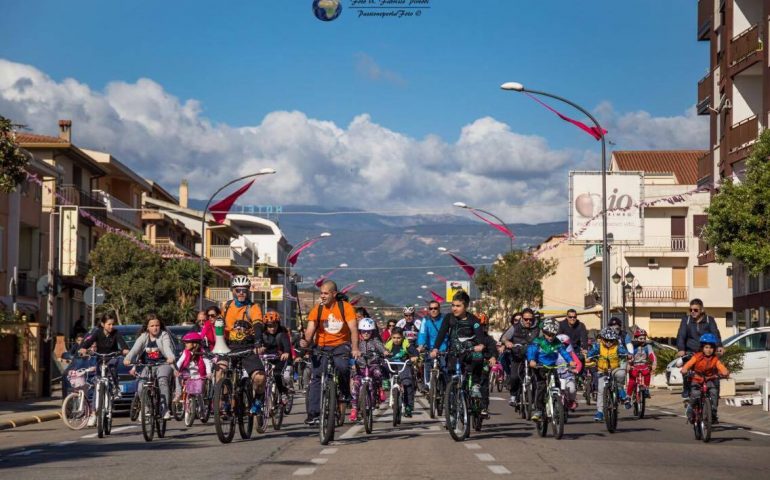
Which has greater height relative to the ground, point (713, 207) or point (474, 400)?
point (713, 207)

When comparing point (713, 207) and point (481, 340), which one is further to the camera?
point (713, 207)

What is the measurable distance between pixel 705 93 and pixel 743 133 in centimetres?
743

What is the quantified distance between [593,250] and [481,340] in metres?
71.5

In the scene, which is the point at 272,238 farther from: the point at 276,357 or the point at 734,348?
the point at 276,357

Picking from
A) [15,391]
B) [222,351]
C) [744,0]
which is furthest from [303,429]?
[744,0]

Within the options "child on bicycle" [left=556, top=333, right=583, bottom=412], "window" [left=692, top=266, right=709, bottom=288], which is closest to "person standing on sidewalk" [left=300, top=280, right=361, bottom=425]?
"child on bicycle" [left=556, top=333, right=583, bottom=412]

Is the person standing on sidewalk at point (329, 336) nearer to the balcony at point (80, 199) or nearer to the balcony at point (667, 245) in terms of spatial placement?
the balcony at point (80, 199)

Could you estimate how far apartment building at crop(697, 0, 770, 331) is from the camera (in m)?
47.2

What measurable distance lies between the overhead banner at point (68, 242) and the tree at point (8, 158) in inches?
1033

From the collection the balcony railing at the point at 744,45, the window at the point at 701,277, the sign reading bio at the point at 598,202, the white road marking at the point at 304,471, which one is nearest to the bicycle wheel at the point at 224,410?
the white road marking at the point at 304,471

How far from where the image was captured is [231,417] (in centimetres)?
1758

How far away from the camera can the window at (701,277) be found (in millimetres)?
82875

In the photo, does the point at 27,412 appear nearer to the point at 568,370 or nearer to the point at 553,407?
the point at 568,370

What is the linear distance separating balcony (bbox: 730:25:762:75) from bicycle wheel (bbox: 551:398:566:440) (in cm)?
3112
